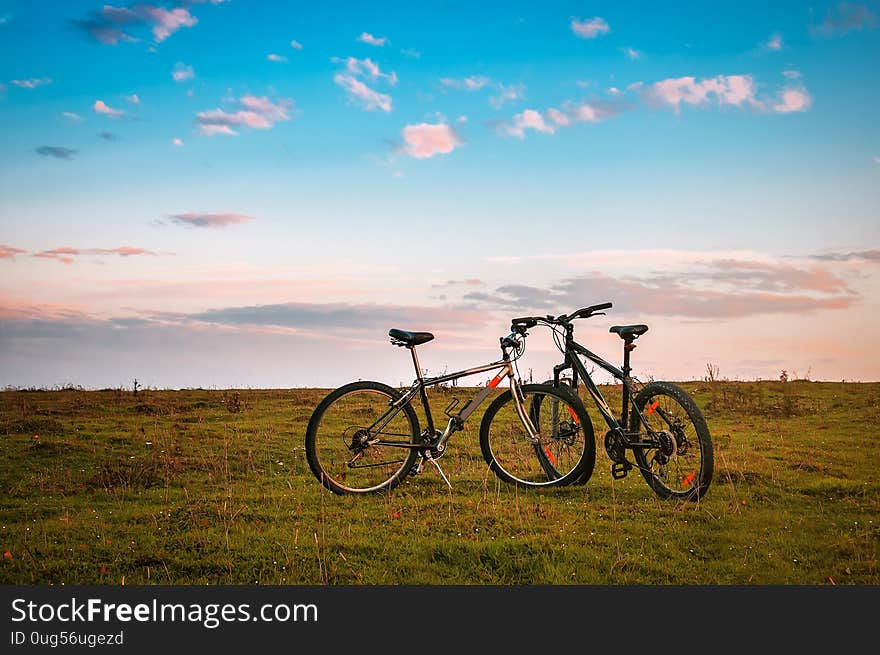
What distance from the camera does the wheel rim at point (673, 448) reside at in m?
9.69

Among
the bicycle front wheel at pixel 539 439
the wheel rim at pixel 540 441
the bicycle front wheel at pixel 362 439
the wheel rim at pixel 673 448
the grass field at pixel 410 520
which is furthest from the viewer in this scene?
the wheel rim at pixel 540 441

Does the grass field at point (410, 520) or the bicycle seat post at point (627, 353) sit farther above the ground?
the bicycle seat post at point (627, 353)

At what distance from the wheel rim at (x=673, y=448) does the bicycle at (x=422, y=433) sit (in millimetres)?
804

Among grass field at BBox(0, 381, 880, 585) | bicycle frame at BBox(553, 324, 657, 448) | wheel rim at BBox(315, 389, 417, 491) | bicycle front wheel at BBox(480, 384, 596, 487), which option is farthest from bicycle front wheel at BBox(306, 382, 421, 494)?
bicycle frame at BBox(553, 324, 657, 448)

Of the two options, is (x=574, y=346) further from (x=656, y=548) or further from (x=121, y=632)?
(x=121, y=632)

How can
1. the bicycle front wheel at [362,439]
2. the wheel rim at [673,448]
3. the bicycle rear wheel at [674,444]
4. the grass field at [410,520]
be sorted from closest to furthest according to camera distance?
the grass field at [410,520]
the bicycle rear wheel at [674,444]
the wheel rim at [673,448]
the bicycle front wheel at [362,439]

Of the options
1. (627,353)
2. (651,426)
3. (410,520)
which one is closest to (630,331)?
(627,353)

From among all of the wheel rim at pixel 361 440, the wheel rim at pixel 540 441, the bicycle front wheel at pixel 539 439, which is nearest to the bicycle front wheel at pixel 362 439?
the wheel rim at pixel 361 440

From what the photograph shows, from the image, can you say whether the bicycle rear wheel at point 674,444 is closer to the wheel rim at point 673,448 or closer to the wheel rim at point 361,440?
the wheel rim at point 673,448

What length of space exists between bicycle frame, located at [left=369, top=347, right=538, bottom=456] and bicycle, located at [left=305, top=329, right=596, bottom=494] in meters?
0.01

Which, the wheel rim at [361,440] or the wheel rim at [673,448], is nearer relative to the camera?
the wheel rim at [673,448]

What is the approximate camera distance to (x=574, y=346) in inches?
416

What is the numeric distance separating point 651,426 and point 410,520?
3412mm

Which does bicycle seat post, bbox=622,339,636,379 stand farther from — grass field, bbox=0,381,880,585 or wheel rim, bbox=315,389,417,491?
wheel rim, bbox=315,389,417,491
